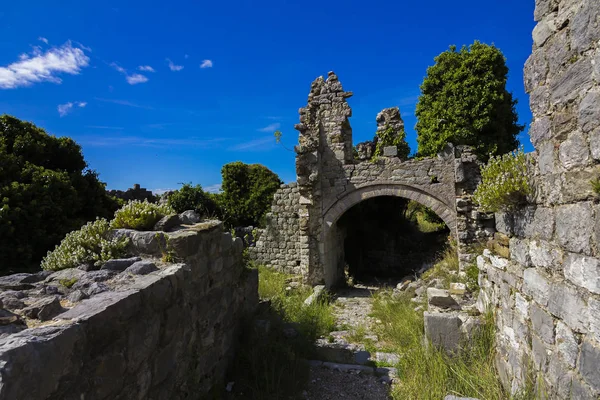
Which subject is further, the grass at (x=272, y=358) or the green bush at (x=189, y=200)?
the green bush at (x=189, y=200)

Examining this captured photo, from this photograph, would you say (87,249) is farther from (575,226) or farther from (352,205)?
(352,205)

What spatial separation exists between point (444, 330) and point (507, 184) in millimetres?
2072

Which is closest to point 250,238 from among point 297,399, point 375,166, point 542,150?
point 375,166

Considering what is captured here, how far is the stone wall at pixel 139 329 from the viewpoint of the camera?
1539mm

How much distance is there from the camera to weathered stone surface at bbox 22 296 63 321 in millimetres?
1854

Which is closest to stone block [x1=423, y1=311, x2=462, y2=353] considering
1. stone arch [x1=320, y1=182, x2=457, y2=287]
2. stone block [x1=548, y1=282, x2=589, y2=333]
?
stone block [x1=548, y1=282, x2=589, y2=333]

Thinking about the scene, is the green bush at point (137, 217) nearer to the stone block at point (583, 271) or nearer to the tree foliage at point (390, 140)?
the stone block at point (583, 271)

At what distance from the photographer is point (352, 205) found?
32.6ft

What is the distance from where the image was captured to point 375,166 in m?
9.61

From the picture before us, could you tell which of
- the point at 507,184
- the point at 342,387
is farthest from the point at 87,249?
the point at 507,184

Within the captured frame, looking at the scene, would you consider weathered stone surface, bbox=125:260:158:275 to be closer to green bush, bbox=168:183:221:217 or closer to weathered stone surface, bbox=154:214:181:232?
weathered stone surface, bbox=154:214:181:232

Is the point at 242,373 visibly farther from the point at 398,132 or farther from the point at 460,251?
the point at 398,132

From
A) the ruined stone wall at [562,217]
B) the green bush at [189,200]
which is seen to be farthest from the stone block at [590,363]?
the green bush at [189,200]

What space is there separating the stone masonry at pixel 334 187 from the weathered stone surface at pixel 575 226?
681cm
